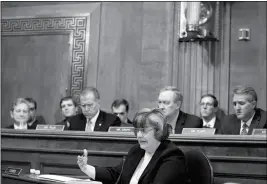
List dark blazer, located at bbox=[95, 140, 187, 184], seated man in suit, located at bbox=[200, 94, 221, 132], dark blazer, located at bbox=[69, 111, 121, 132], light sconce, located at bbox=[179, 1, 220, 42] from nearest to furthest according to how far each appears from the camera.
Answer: dark blazer, located at bbox=[95, 140, 187, 184] < dark blazer, located at bbox=[69, 111, 121, 132] < seated man in suit, located at bbox=[200, 94, 221, 132] < light sconce, located at bbox=[179, 1, 220, 42]

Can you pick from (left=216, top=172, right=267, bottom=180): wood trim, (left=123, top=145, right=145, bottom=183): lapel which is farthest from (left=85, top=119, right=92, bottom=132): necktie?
(left=123, top=145, right=145, bottom=183): lapel

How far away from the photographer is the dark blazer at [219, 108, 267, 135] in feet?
17.3

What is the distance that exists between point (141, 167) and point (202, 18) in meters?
3.66

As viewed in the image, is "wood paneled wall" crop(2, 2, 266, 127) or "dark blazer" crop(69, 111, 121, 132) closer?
"dark blazer" crop(69, 111, 121, 132)

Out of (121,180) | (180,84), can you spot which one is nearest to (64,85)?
(180,84)

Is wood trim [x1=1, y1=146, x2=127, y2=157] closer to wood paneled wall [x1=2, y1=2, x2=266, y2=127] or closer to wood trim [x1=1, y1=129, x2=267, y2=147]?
wood trim [x1=1, y1=129, x2=267, y2=147]

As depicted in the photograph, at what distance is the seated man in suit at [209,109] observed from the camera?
21.0 feet

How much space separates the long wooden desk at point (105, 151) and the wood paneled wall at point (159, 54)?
237 cm

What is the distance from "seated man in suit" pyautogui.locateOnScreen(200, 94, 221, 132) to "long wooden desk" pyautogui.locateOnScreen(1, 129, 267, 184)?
6.57 ft

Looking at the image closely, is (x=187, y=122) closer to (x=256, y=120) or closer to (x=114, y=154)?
(x=256, y=120)

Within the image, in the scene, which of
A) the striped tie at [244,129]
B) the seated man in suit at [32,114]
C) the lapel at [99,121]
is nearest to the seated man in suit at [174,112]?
the striped tie at [244,129]

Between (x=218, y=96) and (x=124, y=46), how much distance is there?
145cm

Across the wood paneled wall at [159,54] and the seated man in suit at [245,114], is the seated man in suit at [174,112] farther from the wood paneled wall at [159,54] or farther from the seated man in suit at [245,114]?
the wood paneled wall at [159,54]

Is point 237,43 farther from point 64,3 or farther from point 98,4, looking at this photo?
point 64,3
